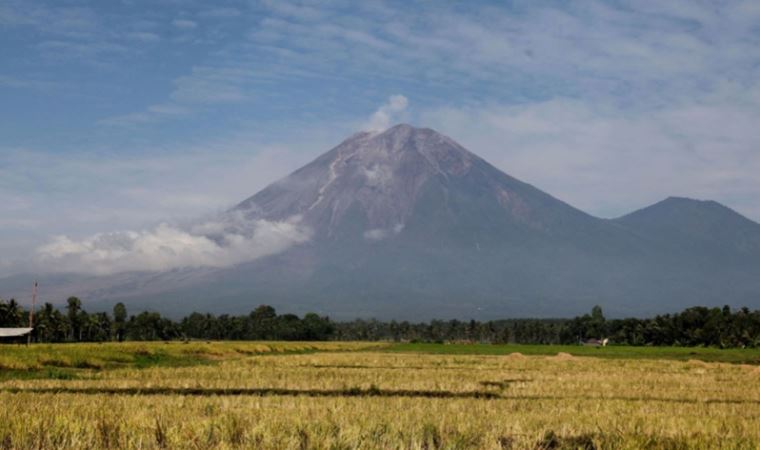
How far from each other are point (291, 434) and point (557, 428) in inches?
176

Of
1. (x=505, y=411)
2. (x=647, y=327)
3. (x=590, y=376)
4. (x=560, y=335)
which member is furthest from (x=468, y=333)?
(x=505, y=411)

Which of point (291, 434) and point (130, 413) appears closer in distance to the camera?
point (291, 434)

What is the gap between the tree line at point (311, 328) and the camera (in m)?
120

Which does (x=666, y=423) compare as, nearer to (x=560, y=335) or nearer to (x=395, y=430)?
(x=395, y=430)

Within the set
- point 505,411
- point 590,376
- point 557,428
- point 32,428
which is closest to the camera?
point 32,428

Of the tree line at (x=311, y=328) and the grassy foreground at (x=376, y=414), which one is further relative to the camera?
the tree line at (x=311, y=328)

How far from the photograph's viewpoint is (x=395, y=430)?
11523mm

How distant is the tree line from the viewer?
120425mm

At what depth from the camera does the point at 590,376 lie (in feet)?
97.0

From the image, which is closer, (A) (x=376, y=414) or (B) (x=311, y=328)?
(A) (x=376, y=414)

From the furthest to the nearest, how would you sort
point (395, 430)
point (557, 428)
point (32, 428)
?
point (557, 428) → point (395, 430) → point (32, 428)

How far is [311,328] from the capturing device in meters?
180

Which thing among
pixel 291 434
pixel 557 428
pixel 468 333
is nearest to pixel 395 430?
pixel 291 434

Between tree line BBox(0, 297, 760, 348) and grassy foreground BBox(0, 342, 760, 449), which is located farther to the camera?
tree line BBox(0, 297, 760, 348)
